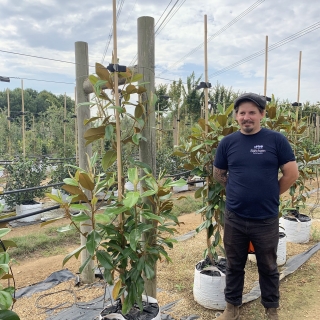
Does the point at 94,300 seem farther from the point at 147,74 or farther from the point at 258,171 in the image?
the point at 147,74

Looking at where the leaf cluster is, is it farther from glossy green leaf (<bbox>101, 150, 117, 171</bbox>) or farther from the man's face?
glossy green leaf (<bbox>101, 150, 117, 171</bbox>)

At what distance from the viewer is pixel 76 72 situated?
2.65 m

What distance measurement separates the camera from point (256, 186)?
77.1 inches

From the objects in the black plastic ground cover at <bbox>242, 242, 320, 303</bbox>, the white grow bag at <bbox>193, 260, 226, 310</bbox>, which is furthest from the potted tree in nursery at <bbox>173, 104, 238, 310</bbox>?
the black plastic ground cover at <bbox>242, 242, 320, 303</bbox>

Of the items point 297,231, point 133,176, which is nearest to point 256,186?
point 133,176

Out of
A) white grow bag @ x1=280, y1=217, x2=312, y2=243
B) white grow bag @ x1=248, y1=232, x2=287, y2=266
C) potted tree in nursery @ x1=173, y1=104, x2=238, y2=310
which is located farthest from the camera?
white grow bag @ x1=280, y1=217, x2=312, y2=243

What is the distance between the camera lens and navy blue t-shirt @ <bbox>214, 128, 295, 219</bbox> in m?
1.96

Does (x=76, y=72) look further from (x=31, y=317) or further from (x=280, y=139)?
(x=31, y=317)

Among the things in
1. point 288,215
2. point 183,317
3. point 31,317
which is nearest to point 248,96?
point 183,317

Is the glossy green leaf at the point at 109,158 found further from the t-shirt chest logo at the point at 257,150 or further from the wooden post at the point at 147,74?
the t-shirt chest logo at the point at 257,150

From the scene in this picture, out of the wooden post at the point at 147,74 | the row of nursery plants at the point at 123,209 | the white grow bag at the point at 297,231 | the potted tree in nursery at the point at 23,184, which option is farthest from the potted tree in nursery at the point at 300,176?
the potted tree in nursery at the point at 23,184

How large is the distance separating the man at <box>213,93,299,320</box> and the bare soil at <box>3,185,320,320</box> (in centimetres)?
42

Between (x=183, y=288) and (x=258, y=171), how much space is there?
4.71ft

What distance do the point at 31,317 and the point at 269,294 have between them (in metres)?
1.82
